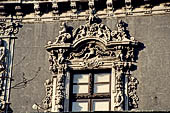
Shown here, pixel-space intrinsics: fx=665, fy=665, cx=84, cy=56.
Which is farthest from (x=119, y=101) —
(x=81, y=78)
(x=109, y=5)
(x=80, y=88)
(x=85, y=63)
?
(x=109, y=5)

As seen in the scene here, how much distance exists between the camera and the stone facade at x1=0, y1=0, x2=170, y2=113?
21.6 meters

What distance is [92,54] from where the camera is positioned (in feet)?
73.8

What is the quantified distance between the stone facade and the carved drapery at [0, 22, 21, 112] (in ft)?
0.55

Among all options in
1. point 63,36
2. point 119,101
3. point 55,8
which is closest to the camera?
point 119,101

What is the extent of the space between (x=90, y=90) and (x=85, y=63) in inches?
38.3

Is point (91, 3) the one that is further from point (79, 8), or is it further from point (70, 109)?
point (70, 109)

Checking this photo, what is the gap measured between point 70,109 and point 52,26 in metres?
3.30

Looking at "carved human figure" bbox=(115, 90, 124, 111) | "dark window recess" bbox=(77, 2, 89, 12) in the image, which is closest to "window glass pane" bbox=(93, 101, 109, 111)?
"carved human figure" bbox=(115, 90, 124, 111)

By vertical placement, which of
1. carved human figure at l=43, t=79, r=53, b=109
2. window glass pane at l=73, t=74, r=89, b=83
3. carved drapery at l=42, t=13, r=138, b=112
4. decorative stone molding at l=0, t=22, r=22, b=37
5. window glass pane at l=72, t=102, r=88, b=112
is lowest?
window glass pane at l=72, t=102, r=88, b=112

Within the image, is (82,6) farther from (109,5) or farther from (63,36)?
(63,36)

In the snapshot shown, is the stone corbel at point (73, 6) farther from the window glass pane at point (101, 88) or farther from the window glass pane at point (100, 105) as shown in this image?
the window glass pane at point (100, 105)

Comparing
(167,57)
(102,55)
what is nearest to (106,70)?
(102,55)

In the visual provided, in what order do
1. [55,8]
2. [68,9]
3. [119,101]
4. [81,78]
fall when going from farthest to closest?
[68,9] → [55,8] → [81,78] → [119,101]

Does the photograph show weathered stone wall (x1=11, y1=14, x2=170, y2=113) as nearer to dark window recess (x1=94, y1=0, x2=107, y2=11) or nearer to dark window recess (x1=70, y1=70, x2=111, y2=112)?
dark window recess (x1=94, y1=0, x2=107, y2=11)
